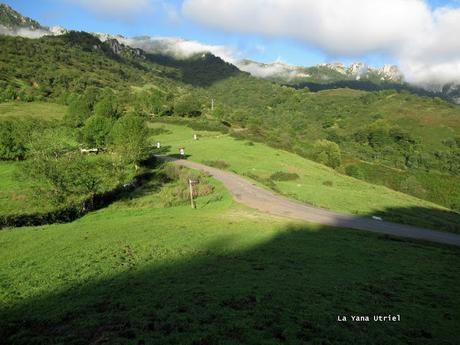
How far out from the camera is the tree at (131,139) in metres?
58.5

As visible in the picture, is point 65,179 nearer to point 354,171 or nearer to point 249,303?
point 249,303

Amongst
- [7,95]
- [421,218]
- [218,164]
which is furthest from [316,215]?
[7,95]

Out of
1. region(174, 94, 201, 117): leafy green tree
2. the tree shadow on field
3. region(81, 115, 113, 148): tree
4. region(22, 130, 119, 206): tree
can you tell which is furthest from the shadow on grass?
region(174, 94, 201, 117): leafy green tree

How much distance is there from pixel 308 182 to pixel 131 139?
106ft

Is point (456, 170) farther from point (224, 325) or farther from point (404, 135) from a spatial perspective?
point (224, 325)

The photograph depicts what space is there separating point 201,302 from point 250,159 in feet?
197

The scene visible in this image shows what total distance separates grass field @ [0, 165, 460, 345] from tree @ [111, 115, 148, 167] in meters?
30.0

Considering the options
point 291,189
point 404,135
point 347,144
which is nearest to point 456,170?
point 404,135

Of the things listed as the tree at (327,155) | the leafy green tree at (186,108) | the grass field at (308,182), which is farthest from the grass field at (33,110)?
the tree at (327,155)

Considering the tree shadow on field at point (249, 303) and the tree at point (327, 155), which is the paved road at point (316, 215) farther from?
the tree at point (327, 155)

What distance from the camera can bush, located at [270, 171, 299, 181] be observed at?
198ft

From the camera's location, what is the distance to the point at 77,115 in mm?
98625

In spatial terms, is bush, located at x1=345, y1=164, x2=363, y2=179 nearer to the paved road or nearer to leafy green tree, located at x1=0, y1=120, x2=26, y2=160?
the paved road

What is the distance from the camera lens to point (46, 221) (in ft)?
119
